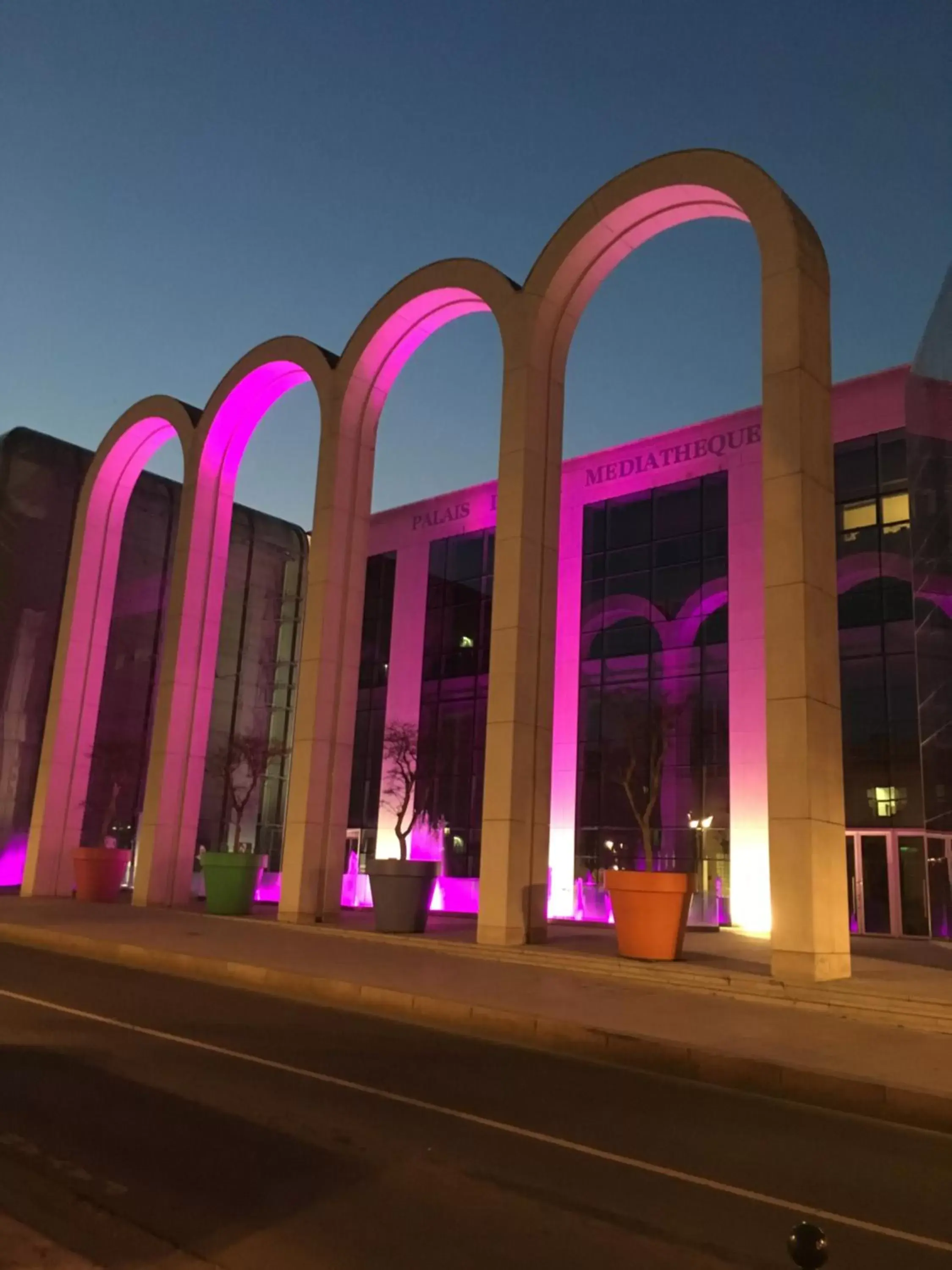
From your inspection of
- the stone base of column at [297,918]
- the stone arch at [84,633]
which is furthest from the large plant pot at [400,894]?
the stone arch at [84,633]

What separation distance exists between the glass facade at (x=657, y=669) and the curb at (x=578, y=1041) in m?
13.5

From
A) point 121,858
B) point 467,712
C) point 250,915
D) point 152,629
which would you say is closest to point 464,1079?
point 250,915

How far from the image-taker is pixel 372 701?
32438 mm

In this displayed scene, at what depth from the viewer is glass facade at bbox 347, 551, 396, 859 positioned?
31.3m

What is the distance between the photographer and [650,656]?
84.6ft

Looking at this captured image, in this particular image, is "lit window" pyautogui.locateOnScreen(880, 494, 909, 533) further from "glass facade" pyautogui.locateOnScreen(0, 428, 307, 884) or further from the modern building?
"glass facade" pyautogui.locateOnScreen(0, 428, 307, 884)

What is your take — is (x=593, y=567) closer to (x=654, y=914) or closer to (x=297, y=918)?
(x=297, y=918)

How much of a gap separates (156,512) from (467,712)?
539 inches

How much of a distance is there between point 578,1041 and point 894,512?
17802mm

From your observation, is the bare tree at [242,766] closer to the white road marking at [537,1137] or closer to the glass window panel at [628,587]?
the glass window panel at [628,587]

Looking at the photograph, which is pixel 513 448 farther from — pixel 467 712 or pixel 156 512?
pixel 156 512

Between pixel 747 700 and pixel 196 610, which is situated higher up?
pixel 196 610

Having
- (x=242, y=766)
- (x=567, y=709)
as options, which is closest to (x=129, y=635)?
(x=242, y=766)

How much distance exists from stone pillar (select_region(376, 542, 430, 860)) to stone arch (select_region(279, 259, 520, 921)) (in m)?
11.6
